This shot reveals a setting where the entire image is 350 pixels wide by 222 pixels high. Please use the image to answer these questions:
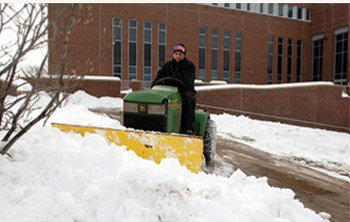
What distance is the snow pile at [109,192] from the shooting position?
8.98 ft

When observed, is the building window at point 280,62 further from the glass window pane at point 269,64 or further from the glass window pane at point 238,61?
the glass window pane at point 238,61

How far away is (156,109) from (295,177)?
306cm

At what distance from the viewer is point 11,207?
2664 mm

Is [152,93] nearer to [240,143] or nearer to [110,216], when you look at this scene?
[110,216]

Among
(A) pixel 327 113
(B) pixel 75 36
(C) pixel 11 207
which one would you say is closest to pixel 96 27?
(B) pixel 75 36

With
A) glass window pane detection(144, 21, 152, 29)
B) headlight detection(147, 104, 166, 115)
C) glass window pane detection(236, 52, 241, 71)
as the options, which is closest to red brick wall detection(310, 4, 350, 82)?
glass window pane detection(236, 52, 241, 71)

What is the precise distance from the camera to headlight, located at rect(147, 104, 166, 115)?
181 inches

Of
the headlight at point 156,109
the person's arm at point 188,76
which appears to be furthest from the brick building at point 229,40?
the headlight at point 156,109

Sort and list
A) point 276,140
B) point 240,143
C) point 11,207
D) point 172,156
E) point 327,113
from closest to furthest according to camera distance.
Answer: point 11,207 < point 172,156 < point 240,143 < point 276,140 < point 327,113

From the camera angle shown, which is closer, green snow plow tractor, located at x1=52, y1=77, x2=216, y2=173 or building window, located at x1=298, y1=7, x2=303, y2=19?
green snow plow tractor, located at x1=52, y1=77, x2=216, y2=173

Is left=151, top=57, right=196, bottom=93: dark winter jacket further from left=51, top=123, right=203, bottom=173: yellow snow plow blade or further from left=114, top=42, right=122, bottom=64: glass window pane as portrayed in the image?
left=114, top=42, right=122, bottom=64: glass window pane

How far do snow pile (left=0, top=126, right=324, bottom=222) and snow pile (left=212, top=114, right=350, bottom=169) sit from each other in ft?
16.3

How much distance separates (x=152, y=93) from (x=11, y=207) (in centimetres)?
249

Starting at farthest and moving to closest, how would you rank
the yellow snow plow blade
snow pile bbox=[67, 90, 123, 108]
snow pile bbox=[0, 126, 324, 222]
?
snow pile bbox=[67, 90, 123, 108]
the yellow snow plow blade
snow pile bbox=[0, 126, 324, 222]
